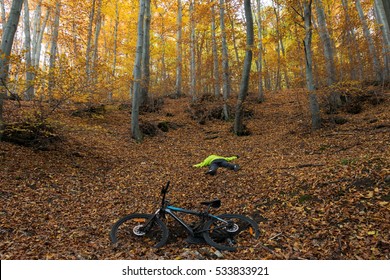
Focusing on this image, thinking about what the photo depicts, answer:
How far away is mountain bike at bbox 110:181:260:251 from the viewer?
4.11 m

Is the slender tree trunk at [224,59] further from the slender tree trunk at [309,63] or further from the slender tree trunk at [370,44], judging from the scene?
the slender tree trunk at [370,44]

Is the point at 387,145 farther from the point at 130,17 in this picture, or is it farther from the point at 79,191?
the point at 130,17

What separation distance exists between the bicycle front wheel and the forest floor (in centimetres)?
18

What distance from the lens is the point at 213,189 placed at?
635 centimetres

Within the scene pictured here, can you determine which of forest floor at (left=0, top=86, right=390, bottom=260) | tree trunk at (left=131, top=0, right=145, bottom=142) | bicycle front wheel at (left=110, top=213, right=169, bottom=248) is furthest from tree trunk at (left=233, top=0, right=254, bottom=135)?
bicycle front wheel at (left=110, top=213, right=169, bottom=248)

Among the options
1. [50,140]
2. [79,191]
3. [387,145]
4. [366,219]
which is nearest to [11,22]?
[50,140]

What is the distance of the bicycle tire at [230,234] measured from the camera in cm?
403

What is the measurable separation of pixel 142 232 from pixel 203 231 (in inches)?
42.9

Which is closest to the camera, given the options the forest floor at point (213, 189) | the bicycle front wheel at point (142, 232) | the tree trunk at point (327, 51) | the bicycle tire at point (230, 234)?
the forest floor at point (213, 189)

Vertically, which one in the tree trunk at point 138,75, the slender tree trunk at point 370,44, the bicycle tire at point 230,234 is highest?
the slender tree trunk at point 370,44

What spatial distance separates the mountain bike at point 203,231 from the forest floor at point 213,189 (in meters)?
0.17

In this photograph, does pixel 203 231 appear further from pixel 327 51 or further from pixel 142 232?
pixel 327 51

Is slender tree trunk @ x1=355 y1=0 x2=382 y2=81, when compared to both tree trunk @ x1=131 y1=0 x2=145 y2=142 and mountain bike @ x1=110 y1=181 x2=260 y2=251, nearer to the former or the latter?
tree trunk @ x1=131 y1=0 x2=145 y2=142

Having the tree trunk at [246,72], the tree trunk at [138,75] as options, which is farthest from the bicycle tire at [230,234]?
the tree trunk at [246,72]
